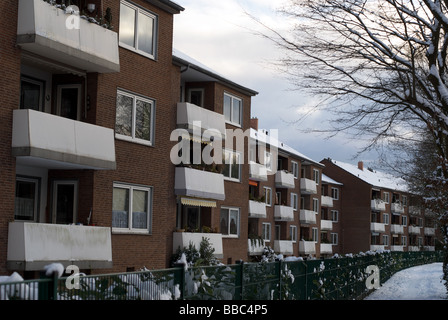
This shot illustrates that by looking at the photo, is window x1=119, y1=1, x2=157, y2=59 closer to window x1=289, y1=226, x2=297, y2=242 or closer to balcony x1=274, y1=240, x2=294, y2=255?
balcony x1=274, y1=240, x2=294, y2=255

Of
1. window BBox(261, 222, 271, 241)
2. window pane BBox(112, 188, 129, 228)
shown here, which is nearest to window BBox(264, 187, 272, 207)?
window BBox(261, 222, 271, 241)

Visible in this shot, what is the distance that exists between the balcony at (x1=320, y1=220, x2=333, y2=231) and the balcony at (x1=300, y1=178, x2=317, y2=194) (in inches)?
427

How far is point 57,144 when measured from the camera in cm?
1822

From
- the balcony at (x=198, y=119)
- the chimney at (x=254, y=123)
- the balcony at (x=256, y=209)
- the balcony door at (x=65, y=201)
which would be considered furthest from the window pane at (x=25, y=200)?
the chimney at (x=254, y=123)

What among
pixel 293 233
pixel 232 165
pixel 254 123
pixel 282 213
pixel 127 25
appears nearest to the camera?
pixel 127 25

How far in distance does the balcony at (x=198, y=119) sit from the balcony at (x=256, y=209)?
14.0 m

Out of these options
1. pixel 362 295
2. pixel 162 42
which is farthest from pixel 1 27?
pixel 362 295

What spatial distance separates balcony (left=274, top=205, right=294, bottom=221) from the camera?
2108 inches

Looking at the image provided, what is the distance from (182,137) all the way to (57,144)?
11.2m

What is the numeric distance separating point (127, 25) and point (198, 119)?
24.4 ft

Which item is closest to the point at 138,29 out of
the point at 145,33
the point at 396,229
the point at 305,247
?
the point at 145,33

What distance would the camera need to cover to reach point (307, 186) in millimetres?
61844

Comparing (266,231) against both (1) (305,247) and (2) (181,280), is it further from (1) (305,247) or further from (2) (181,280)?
(2) (181,280)
